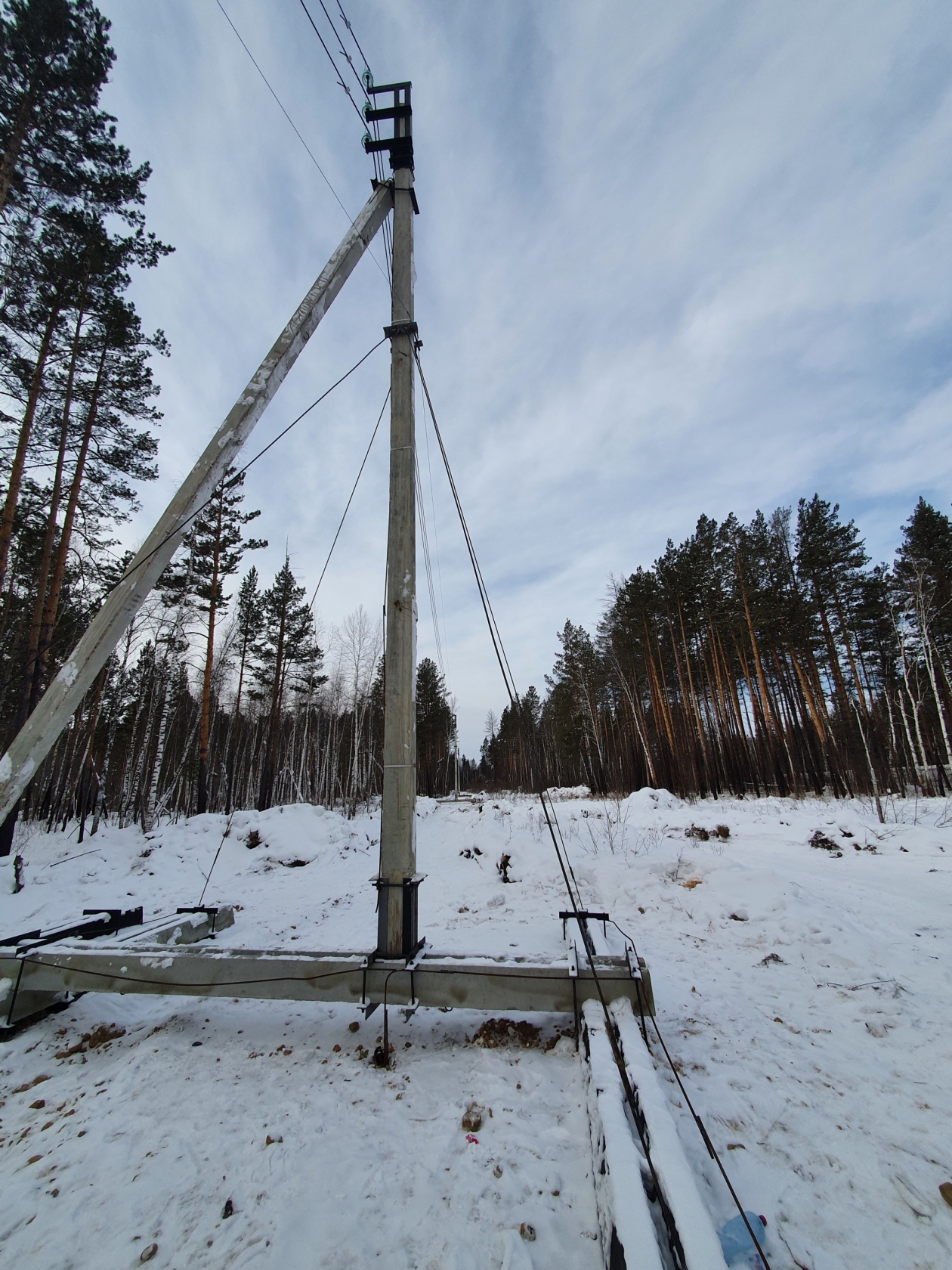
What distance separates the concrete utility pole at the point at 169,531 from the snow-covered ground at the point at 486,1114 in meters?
1.86

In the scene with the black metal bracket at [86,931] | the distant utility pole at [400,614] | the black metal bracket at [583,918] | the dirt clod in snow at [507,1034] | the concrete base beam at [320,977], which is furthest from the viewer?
the black metal bracket at [583,918]

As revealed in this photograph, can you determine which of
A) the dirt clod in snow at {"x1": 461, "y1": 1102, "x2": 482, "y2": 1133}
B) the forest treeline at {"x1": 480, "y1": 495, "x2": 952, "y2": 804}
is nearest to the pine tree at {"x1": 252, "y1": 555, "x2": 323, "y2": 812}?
the forest treeline at {"x1": 480, "y1": 495, "x2": 952, "y2": 804}

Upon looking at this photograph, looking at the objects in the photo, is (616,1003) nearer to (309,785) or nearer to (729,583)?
(729,583)

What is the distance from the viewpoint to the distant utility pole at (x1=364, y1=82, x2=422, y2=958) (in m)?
3.47

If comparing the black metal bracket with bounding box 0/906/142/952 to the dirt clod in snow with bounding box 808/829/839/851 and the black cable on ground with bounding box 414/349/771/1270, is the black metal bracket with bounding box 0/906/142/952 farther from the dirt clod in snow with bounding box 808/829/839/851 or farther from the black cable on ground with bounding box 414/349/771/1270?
the dirt clod in snow with bounding box 808/829/839/851

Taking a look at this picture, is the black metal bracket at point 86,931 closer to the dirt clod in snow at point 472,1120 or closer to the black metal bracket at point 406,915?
the black metal bracket at point 406,915

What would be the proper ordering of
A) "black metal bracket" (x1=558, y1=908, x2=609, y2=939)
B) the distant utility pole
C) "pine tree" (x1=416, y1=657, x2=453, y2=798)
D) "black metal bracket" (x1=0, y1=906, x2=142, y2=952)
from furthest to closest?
"pine tree" (x1=416, y1=657, x2=453, y2=798)
"black metal bracket" (x1=558, y1=908, x2=609, y2=939)
"black metal bracket" (x1=0, y1=906, x2=142, y2=952)
the distant utility pole

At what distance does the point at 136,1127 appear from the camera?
2.46m

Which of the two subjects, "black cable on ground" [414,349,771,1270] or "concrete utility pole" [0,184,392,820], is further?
"concrete utility pole" [0,184,392,820]

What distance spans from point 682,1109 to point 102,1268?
254 cm

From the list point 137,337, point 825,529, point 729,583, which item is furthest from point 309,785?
point 825,529

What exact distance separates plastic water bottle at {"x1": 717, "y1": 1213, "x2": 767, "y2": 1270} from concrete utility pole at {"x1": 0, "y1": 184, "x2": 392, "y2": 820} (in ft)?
12.7

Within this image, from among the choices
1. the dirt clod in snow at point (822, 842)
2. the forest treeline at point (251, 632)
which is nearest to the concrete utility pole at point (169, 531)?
the forest treeline at point (251, 632)

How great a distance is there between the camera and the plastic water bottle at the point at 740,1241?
1.65 m
